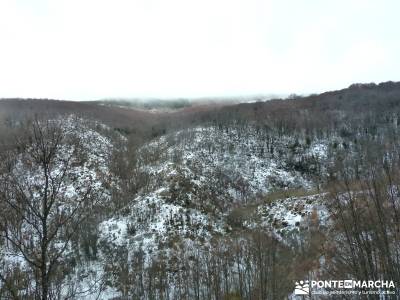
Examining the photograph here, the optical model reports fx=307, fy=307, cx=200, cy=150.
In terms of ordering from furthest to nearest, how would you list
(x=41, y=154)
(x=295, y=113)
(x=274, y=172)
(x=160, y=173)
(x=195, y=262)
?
1. (x=295, y=113)
2. (x=274, y=172)
3. (x=160, y=173)
4. (x=195, y=262)
5. (x=41, y=154)

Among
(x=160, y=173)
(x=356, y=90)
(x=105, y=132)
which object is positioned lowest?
(x=160, y=173)

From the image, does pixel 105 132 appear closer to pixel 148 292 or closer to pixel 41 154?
pixel 148 292

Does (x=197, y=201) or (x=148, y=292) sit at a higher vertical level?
(x=197, y=201)

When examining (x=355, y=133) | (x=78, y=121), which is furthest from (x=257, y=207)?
(x=78, y=121)

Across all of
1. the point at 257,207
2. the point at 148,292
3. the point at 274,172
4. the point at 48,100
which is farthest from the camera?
the point at 48,100

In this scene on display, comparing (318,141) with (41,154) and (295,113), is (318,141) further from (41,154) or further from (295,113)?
(41,154)

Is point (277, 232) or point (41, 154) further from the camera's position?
point (277, 232)
